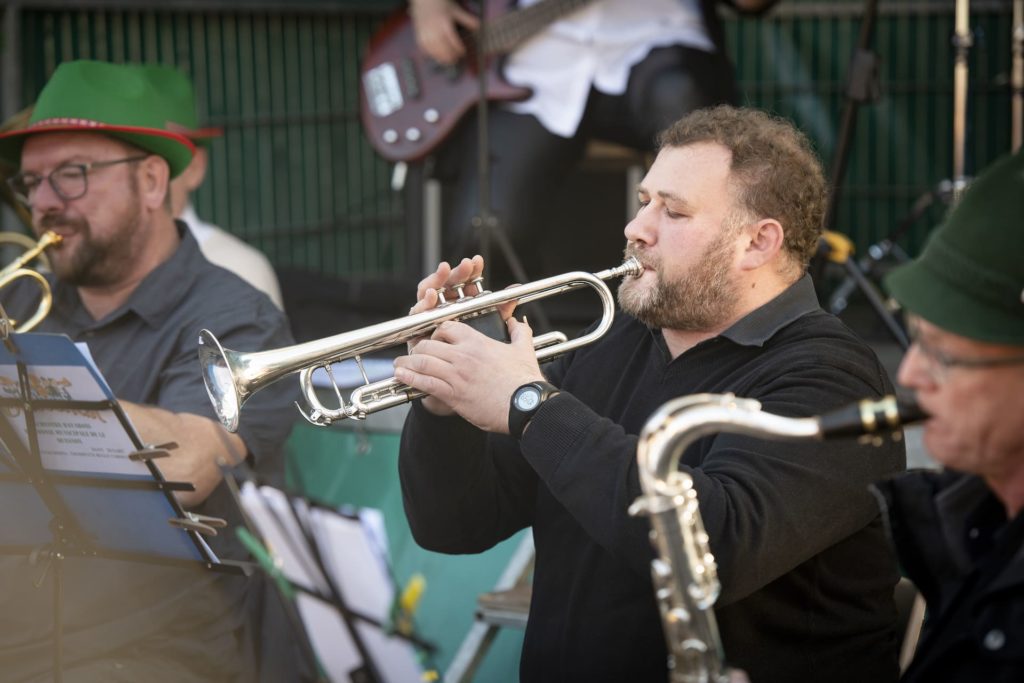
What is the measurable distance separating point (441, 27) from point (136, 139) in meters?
1.66

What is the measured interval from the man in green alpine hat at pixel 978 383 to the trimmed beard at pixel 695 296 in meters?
0.73

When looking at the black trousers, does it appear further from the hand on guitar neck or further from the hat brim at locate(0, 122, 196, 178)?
the hat brim at locate(0, 122, 196, 178)

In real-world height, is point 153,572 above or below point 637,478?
below

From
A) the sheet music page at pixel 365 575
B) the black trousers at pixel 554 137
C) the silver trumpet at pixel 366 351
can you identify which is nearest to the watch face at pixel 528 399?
the silver trumpet at pixel 366 351

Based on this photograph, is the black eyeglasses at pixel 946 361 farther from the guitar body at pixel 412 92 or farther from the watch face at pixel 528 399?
the guitar body at pixel 412 92

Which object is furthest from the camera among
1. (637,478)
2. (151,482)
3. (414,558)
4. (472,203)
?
(472,203)

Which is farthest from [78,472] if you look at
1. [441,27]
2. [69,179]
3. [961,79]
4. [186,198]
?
[961,79]

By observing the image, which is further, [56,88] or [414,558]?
[414,558]

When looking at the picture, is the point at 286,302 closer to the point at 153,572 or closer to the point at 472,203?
the point at 472,203

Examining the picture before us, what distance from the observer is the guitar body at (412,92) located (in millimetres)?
5047

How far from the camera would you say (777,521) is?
2.31 meters

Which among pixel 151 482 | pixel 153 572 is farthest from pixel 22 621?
pixel 151 482

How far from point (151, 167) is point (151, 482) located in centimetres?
131

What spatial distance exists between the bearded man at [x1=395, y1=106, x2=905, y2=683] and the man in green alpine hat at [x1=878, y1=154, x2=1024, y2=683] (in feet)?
1.60
